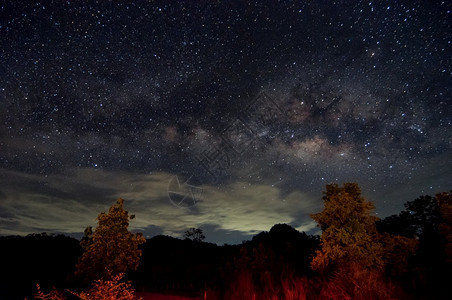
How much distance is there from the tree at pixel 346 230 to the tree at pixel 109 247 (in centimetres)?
851

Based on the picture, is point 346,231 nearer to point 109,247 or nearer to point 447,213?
point 447,213

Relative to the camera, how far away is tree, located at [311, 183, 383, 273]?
31.9 ft

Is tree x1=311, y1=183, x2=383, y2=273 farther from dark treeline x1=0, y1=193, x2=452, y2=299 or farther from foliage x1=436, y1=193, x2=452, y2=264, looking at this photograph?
foliage x1=436, y1=193, x2=452, y2=264

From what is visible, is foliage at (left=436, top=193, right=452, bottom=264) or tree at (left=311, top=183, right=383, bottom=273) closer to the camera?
tree at (left=311, top=183, right=383, bottom=273)

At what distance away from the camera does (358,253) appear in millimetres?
9609

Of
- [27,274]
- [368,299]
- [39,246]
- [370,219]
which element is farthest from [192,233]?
[368,299]

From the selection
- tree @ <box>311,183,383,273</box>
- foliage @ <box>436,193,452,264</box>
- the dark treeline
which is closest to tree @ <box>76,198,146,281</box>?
the dark treeline

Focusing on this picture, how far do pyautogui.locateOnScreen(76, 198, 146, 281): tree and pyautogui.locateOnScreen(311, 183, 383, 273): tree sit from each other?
851 cm

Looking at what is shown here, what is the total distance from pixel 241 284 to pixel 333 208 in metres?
6.31

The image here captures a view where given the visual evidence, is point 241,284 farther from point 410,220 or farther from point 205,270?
point 410,220

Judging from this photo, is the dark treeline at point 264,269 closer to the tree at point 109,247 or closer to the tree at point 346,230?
the tree at point 346,230

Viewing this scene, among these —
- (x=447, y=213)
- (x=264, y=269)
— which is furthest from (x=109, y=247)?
(x=447, y=213)

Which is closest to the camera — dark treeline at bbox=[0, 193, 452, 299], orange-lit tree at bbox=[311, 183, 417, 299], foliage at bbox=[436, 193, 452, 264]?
dark treeline at bbox=[0, 193, 452, 299]

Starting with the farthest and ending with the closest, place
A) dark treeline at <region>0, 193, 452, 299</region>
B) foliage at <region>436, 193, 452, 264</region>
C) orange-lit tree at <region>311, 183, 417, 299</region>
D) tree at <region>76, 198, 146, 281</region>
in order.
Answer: tree at <region>76, 198, 146, 281</region>, foliage at <region>436, 193, 452, 264</region>, orange-lit tree at <region>311, 183, 417, 299</region>, dark treeline at <region>0, 193, 452, 299</region>
